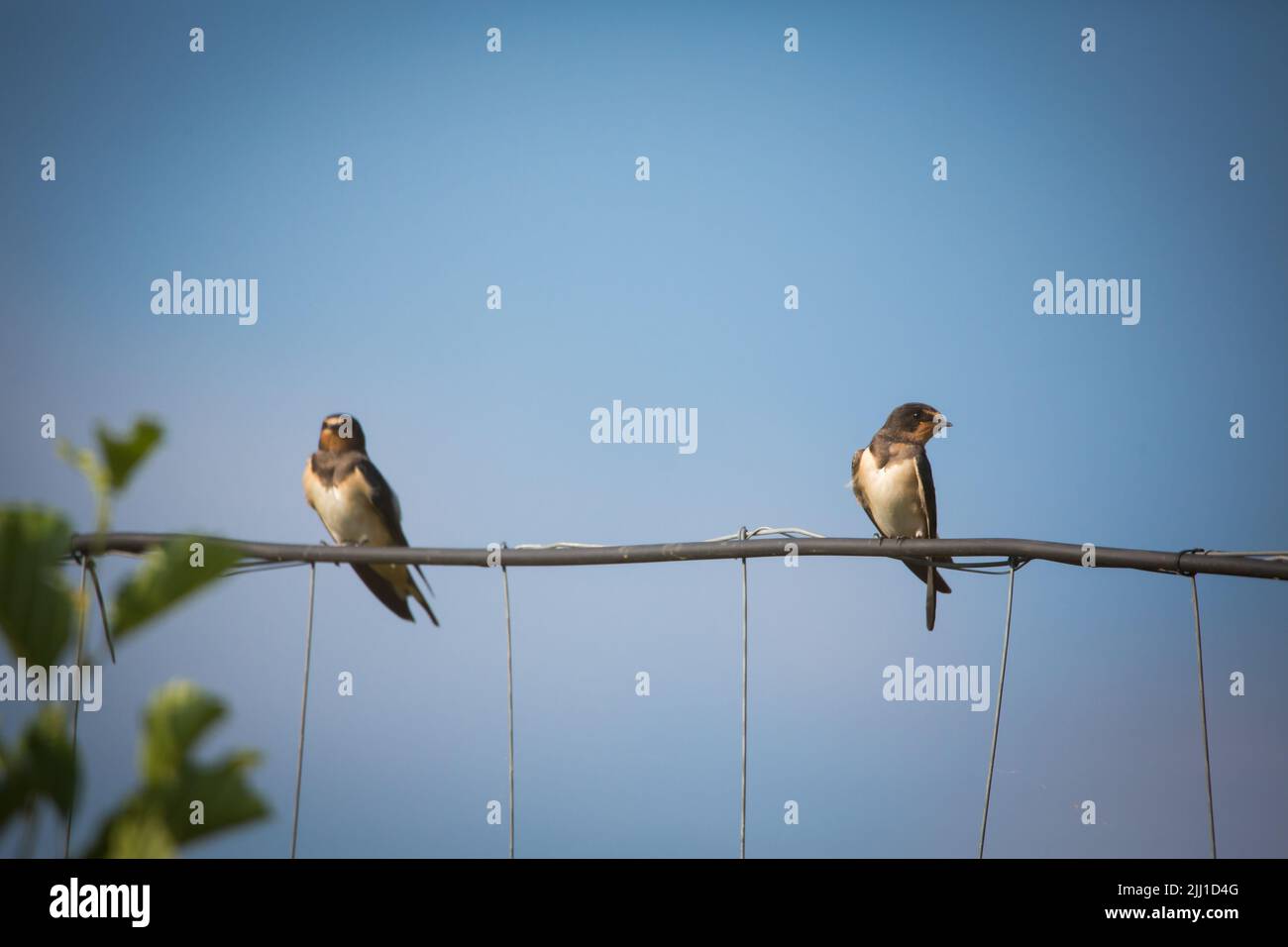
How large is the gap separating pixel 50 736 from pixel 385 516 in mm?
4911

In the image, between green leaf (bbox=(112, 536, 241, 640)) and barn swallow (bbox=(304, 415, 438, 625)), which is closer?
green leaf (bbox=(112, 536, 241, 640))

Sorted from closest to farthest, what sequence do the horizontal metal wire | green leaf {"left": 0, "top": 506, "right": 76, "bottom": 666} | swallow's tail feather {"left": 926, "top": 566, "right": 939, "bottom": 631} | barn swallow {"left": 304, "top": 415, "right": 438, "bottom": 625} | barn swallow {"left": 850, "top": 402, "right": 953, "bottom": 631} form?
green leaf {"left": 0, "top": 506, "right": 76, "bottom": 666}
the horizontal metal wire
swallow's tail feather {"left": 926, "top": 566, "right": 939, "bottom": 631}
barn swallow {"left": 850, "top": 402, "right": 953, "bottom": 631}
barn swallow {"left": 304, "top": 415, "right": 438, "bottom": 625}

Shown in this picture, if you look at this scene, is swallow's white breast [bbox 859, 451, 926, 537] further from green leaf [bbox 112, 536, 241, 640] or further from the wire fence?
green leaf [bbox 112, 536, 241, 640]

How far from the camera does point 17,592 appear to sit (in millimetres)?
711

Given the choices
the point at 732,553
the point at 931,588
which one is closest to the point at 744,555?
the point at 732,553

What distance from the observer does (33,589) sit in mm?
715

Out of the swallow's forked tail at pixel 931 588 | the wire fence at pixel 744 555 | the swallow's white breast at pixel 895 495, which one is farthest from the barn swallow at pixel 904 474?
the wire fence at pixel 744 555

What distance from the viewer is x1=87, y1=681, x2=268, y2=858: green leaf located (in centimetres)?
72

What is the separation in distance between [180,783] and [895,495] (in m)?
4.56

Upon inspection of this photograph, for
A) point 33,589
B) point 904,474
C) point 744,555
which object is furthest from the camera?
point 904,474

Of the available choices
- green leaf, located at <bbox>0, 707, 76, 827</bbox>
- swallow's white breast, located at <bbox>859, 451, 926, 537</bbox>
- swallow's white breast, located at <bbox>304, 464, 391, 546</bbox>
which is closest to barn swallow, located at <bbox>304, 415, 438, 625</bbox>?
swallow's white breast, located at <bbox>304, 464, 391, 546</bbox>

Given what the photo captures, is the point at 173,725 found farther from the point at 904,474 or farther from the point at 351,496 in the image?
the point at 351,496

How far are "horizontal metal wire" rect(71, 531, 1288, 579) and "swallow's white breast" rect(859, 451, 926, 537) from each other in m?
2.12

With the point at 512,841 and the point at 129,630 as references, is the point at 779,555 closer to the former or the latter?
the point at 512,841
